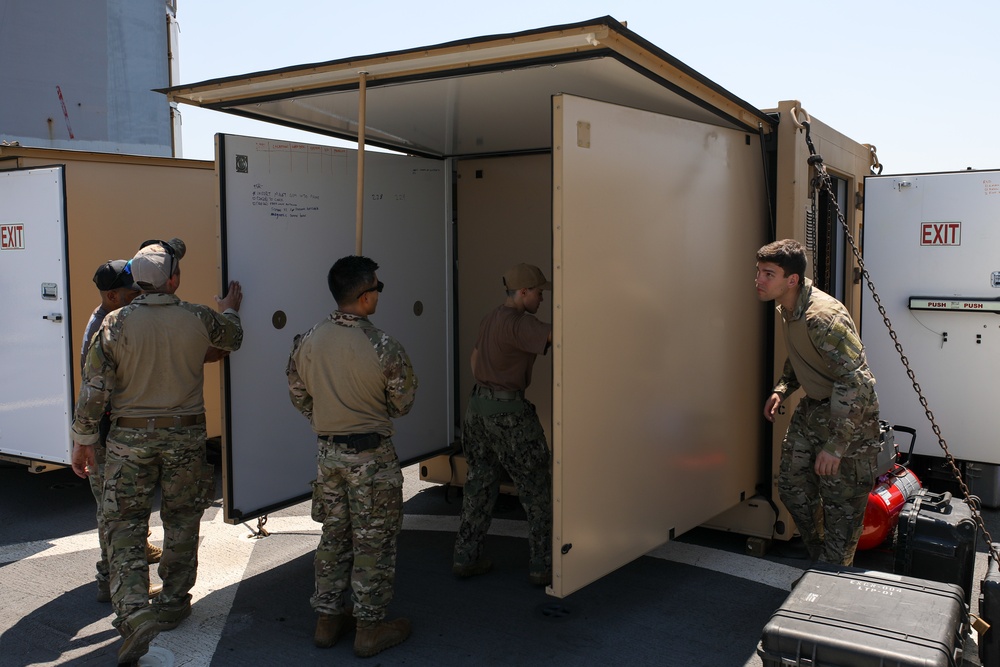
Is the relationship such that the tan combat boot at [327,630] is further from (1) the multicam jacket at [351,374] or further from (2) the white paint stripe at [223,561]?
(1) the multicam jacket at [351,374]

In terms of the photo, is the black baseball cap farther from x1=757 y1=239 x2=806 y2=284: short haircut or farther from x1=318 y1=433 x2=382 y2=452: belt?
x1=757 y1=239 x2=806 y2=284: short haircut

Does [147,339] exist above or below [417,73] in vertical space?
below

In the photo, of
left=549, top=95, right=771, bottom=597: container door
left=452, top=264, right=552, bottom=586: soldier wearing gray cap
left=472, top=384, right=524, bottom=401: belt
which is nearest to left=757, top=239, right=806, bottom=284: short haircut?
left=549, top=95, right=771, bottom=597: container door

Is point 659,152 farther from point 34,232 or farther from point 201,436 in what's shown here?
point 34,232

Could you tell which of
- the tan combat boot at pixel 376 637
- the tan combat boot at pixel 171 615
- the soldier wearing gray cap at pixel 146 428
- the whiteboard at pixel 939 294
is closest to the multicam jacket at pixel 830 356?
the tan combat boot at pixel 376 637

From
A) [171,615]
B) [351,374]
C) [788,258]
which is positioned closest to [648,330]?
[788,258]

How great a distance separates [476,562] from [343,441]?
4.33 feet

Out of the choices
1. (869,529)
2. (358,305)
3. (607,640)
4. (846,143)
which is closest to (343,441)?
(358,305)

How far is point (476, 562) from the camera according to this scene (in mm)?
4480

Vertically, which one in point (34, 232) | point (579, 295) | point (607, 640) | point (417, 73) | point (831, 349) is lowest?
point (607, 640)

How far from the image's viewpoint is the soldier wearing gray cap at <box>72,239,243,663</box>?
3.56m

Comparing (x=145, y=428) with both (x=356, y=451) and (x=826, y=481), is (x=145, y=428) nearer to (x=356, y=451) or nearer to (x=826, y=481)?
(x=356, y=451)

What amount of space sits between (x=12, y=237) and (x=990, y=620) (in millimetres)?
6038

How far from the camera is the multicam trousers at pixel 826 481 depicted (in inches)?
148
